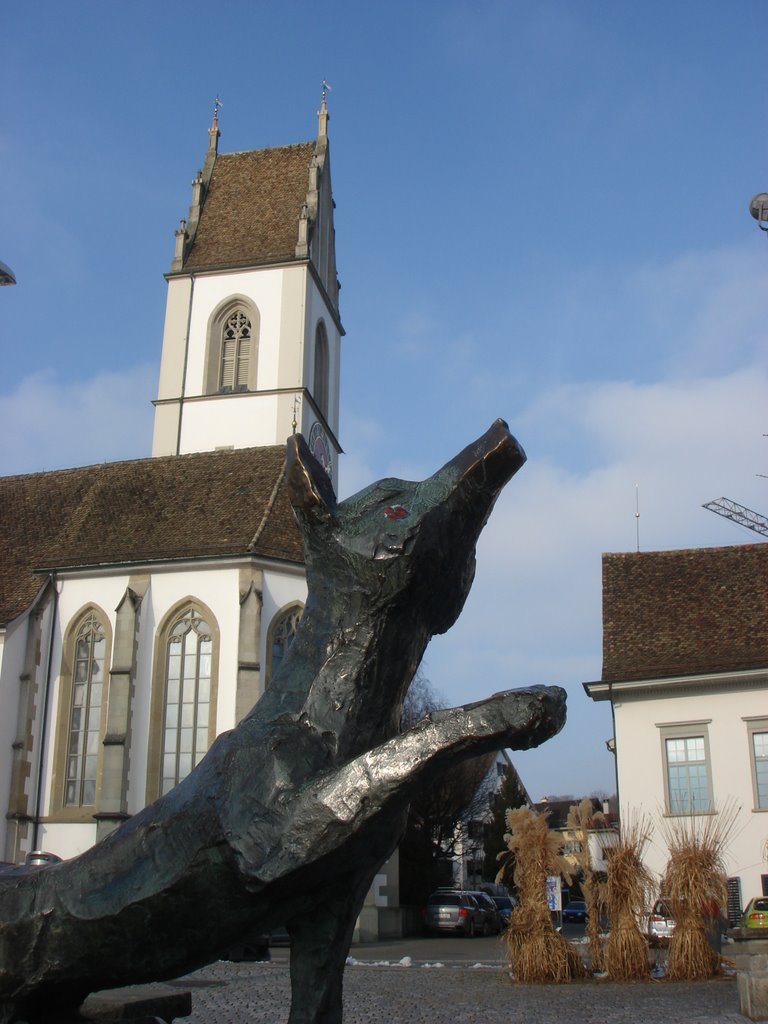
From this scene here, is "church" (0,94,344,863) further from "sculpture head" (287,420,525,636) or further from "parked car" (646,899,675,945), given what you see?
"sculpture head" (287,420,525,636)

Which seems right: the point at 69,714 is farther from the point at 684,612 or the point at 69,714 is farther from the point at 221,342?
the point at 221,342

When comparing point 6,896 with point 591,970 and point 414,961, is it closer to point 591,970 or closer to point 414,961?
point 591,970

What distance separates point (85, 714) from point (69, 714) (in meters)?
0.38

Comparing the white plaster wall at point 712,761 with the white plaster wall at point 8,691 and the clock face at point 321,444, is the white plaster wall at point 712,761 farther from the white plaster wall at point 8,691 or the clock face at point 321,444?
the clock face at point 321,444

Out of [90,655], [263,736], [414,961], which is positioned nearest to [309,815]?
[263,736]

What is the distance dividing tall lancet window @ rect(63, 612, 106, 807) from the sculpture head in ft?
75.4

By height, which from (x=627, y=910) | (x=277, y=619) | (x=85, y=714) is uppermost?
(x=277, y=619)

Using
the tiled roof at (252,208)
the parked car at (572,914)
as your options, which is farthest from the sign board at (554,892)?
the tiled roof at (252,208)

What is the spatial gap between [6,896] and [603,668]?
22155 millimetres

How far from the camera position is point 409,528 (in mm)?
3275

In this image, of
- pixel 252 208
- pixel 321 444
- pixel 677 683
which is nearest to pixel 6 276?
pixel 677 683

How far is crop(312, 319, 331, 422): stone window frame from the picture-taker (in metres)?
39.7

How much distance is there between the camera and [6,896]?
3.24 meters

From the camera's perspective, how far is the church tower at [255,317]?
120 feet
